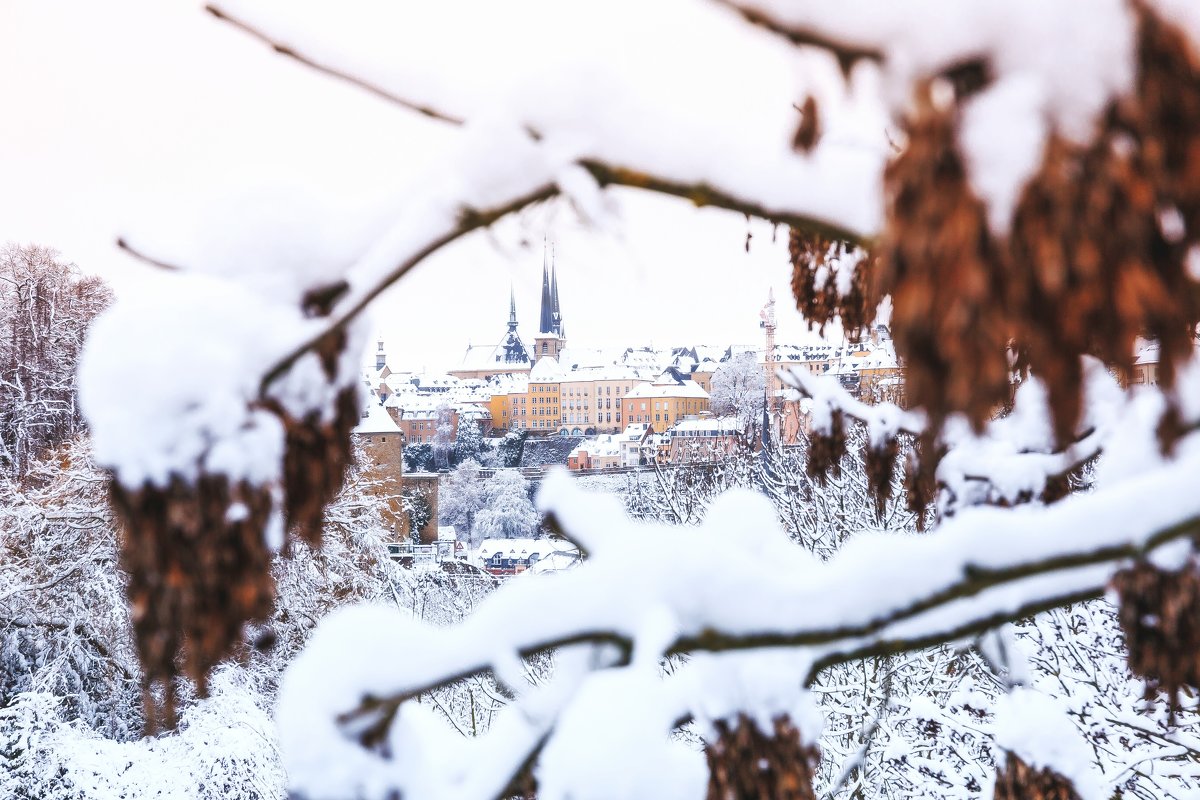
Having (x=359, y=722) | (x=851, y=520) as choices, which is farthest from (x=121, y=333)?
(x=851, y=520)

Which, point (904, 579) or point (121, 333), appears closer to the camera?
point (121, 333)

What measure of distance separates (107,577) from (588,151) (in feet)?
48.7

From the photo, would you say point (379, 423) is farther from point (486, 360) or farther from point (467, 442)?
point (486, 360)

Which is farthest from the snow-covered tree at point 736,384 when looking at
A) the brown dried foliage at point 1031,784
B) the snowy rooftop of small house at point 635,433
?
the brown dried foliage at point 1031,784

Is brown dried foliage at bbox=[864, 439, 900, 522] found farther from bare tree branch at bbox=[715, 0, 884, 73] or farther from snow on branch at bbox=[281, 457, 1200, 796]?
bare tree branch at bbox=[715, 0, 884, 73]

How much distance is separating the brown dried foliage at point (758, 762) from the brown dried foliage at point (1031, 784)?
718 millimetres

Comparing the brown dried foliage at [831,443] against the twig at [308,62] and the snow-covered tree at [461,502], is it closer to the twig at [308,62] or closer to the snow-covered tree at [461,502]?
the twig at [308,62]

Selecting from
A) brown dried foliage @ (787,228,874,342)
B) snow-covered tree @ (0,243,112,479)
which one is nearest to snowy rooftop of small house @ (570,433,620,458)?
snow-covered tree @ (0,243,112,479)

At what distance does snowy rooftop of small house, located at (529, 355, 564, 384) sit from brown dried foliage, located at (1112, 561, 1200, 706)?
10650 cm

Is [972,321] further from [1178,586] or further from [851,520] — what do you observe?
[851,520]

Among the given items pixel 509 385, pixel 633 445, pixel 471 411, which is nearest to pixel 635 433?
pixel 633 445

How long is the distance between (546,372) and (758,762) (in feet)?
356

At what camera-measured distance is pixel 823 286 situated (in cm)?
244

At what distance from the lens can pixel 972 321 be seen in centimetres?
95
